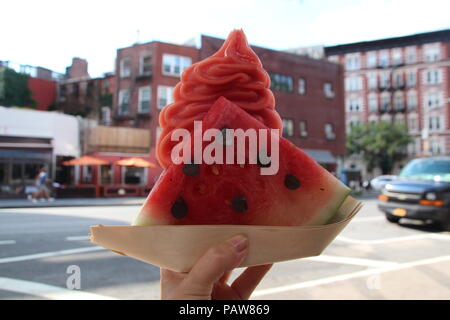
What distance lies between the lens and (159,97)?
25.5 m

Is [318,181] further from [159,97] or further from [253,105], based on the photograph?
[159,97]

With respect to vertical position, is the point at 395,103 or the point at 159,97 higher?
the point at 395,103

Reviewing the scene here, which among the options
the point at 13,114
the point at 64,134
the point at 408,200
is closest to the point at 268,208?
the point at 408,200

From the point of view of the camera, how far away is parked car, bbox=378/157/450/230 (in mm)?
8078

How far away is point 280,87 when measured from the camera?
24.3 meters

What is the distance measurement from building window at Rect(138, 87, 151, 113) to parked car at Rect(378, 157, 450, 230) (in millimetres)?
19636

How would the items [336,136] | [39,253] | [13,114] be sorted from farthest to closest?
[336,136] → [13,114] → [39,253]

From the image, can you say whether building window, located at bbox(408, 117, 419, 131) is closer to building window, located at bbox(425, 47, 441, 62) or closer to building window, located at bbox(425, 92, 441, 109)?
building window, located at bbox(425, 92, 441, 109)

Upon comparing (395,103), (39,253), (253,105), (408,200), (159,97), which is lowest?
(39,253)

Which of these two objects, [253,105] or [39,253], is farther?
[39,253]

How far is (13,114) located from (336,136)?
908 inches

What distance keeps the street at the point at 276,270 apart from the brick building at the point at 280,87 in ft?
59.9

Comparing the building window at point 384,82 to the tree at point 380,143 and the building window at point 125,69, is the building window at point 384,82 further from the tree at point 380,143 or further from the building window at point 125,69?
the building window at point 125,69

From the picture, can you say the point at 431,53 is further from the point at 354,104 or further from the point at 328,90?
the point at 354,104
